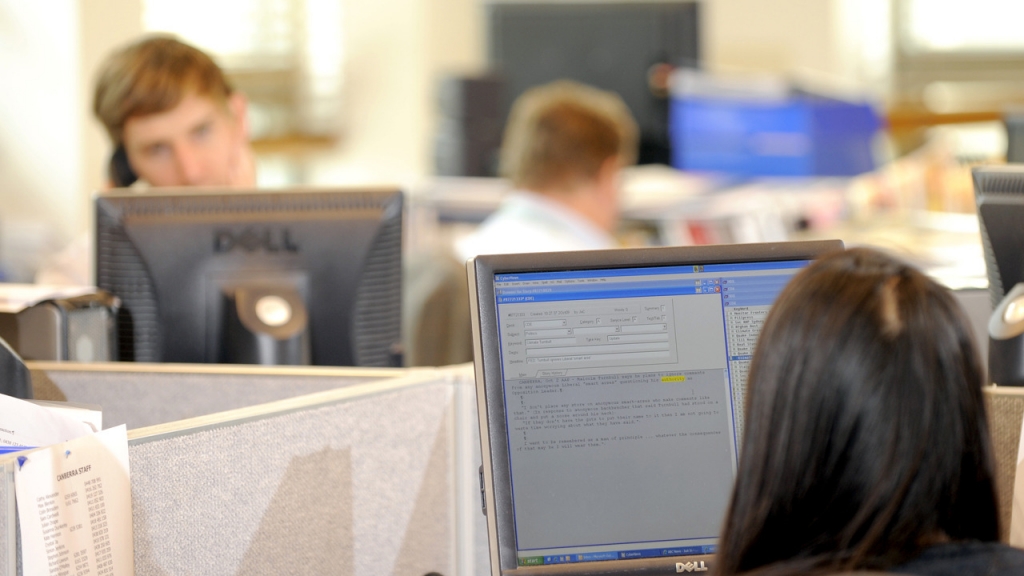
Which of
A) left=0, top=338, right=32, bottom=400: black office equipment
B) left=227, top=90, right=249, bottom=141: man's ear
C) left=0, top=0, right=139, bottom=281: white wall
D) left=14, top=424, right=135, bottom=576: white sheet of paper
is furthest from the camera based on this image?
left=0, top=0, right=139, bottom=281: white wall

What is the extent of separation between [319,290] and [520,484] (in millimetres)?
536

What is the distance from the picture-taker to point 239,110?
1.99 m

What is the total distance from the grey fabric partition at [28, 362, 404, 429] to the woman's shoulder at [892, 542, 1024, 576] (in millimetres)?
604

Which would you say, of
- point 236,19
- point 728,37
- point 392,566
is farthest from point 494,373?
point 728,37

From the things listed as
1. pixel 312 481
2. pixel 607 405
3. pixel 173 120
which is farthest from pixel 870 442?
pixel 173 120

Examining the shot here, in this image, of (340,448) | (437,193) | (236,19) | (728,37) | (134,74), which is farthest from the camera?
(728,37)

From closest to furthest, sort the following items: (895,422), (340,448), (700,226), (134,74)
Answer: (895,422), (340,448), (134,74), (700,226)

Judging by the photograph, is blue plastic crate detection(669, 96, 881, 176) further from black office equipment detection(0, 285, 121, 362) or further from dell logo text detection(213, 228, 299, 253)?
black office equipment detection(0, 285, 121, 362)

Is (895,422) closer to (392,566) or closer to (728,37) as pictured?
(392,566)

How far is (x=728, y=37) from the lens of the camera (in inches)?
219

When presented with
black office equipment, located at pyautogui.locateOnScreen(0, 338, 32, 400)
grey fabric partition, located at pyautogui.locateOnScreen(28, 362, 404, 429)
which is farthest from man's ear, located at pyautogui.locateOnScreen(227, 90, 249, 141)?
black office equipment, located at pyautogui.locateOnScreen(0, 338, 32, 400)

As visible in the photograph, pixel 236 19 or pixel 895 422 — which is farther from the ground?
pixel 236 19

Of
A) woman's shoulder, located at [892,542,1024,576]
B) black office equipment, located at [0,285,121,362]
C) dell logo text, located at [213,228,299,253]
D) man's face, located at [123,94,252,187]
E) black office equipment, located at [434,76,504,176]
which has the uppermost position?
black office equipment, located at [434,76,504,176]

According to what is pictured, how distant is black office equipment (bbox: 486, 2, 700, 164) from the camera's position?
195 inches
